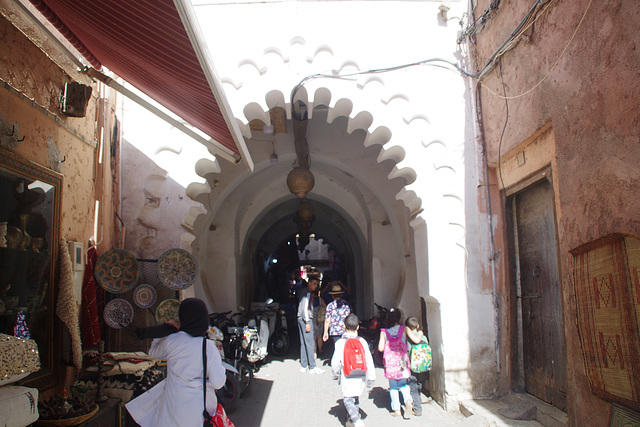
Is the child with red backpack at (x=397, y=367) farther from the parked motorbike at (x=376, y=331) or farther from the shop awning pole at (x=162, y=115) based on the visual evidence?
the shop awning pole at (x=162, y=115)

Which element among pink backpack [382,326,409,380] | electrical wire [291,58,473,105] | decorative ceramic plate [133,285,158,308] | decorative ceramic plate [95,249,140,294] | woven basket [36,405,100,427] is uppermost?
electrical wire [291,58,473,105]

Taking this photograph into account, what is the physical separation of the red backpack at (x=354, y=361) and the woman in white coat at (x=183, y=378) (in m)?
1.73

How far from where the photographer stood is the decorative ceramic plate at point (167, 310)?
4781 mm

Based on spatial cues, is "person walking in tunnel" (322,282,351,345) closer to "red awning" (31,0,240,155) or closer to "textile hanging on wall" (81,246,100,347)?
"textile hanging on wall" (81,246,100,347)

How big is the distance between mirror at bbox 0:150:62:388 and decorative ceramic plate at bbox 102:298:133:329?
29.5 inches

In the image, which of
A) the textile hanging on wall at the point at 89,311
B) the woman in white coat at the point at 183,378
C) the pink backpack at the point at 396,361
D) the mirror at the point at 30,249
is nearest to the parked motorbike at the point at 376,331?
the pink backpack at the point at 396,361

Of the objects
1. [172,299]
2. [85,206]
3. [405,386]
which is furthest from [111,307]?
[405,386]

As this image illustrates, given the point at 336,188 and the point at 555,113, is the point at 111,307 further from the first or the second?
the point at 336,188

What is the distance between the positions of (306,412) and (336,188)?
4.67 metres

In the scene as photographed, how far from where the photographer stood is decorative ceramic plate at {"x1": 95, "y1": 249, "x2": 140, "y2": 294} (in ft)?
14.1

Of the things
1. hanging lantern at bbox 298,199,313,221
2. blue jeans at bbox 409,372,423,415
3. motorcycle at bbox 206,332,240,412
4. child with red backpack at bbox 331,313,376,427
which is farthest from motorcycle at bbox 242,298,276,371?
blue jeans at bbox 409,372,423,415

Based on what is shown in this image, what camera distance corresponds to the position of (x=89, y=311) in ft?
13.4

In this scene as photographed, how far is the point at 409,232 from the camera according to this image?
264 inches

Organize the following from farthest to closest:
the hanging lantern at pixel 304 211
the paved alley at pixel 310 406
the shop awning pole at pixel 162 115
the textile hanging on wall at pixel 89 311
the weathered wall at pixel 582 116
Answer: the hanging lantern at pixel 304 211 < the paved alley at pixel 310 406 < the textile hanging on wall at pixel 89 311 < the shop awning pole at pixel 162 115 < the weathered wall at pixel 582 116
